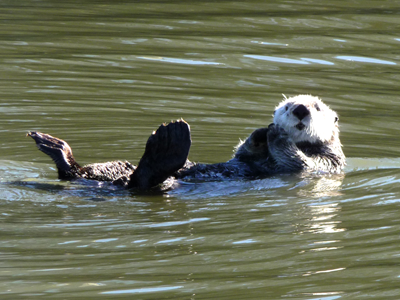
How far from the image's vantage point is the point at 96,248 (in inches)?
159

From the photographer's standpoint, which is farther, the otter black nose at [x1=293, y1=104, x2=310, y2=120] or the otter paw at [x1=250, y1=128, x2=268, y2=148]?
the otter paw at [x1=250, y1=128, x2=268, y2=148]

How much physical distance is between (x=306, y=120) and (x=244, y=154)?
0.69 meters

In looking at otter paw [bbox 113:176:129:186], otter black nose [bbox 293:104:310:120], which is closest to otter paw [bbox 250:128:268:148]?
otter black nose [bbox 293:104:310:120]

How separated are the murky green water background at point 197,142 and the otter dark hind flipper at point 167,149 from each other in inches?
9.9

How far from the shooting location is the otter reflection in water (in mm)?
5203

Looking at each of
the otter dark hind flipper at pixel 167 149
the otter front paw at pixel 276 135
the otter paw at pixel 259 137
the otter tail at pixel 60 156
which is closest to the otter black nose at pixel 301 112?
the otter front paw at pixel 276 135

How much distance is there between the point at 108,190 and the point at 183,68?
190 inches

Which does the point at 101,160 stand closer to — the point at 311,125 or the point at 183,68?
the point at 311,125

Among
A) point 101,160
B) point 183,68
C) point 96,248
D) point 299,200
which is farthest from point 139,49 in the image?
point 96,248

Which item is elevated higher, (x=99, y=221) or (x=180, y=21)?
(x=180, y=21)

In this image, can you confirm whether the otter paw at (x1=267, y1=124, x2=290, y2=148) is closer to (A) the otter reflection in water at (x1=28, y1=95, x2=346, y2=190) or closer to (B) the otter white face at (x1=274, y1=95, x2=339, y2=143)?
(A) the otter reflection in water at (x1=28, y1=95, x2=346, y2=190)

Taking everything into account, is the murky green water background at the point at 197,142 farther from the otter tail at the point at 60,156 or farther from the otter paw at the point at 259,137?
the otter paw at the point at 259,137

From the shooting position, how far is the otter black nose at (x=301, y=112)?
5.83 metres

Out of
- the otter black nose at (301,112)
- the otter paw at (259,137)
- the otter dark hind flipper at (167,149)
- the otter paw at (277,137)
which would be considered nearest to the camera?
the otter dark hind flipper at (167,149)
